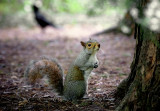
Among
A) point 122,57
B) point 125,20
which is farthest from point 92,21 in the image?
point 122,57

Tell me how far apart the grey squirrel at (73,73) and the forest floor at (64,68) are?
131 millimetres

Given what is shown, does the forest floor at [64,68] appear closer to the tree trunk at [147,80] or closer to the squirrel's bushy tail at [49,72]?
the squirrel's bushy tail at [49,72]

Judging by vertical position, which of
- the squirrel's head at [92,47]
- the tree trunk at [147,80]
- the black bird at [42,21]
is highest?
the black bird at [42,21]

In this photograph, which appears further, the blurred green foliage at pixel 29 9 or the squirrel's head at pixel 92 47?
the blurred green foliage at pixel 29 9

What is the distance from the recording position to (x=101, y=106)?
2910mm

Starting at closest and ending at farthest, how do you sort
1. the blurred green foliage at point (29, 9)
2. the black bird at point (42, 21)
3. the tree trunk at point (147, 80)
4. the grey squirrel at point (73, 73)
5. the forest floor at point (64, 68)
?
the tree trunk at point (147, 80) → the forest floor at point (64, 68) → the grey squirrel at point (73, 73) → the black bird at point (42, 21) → the blurred green foliage at point (29, 9)

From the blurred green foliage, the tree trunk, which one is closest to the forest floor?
the tree trunk

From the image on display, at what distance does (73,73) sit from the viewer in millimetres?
3180

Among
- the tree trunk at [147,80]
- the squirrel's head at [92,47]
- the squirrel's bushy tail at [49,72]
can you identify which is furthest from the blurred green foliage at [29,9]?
the tree trunk at [147,80]

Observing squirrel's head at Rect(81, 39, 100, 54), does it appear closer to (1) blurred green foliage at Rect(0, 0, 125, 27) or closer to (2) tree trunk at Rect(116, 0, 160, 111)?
(2) tree trunk at Rect(116, 0, 160, 111)

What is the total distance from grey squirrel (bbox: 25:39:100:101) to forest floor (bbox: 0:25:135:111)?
0.13 meters

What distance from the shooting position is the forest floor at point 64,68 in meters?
3.01

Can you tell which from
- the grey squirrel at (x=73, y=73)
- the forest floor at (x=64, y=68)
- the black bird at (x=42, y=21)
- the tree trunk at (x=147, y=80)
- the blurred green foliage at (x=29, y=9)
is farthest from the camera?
the blurred green foliage at (x=29, y=9)

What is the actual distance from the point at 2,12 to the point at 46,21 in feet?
10.1
